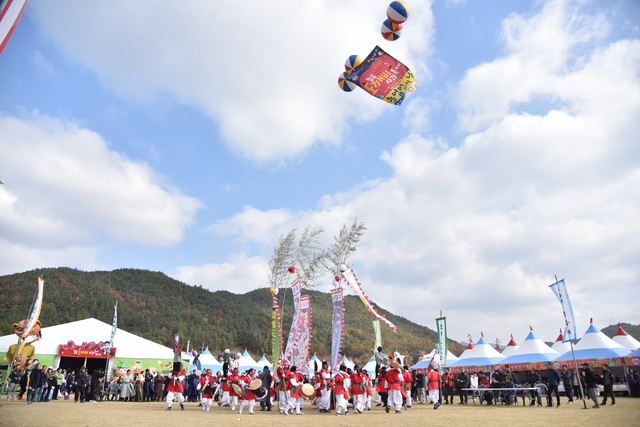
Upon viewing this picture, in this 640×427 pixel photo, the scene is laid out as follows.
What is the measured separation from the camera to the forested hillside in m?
51.7

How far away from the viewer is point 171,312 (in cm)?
6550

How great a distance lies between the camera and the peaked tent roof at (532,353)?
23.0 metres

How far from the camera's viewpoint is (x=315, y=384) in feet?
47.0

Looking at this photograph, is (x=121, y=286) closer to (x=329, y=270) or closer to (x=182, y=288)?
(x=182, y=288)

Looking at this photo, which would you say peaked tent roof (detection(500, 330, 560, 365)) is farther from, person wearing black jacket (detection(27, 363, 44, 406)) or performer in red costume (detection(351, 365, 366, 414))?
person wearing black jacket (detection(27, 363, 44, 406))

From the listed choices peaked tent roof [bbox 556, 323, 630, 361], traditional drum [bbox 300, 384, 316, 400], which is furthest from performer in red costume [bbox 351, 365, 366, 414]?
peaked tent roof [bbox 556, 323, 630, 361]

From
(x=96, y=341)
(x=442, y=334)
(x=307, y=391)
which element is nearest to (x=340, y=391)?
(x=307, y=391)

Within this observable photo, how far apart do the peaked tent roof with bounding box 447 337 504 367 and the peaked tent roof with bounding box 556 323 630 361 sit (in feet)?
12.4

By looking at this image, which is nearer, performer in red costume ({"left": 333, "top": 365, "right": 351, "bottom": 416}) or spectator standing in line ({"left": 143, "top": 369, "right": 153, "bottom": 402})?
performer in red costume ({"left": 333, "top": 365, "right": 351, "bottom": 416})

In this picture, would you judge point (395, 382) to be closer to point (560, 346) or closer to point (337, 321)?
point (337, 321)

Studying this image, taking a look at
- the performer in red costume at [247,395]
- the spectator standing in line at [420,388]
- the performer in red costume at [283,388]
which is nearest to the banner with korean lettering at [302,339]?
the performer in red costume at [283,388]

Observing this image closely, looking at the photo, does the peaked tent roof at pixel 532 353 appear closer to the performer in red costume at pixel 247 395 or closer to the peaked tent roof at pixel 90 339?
the performer in red costume at pixel 247 395

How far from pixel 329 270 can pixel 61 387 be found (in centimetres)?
1415

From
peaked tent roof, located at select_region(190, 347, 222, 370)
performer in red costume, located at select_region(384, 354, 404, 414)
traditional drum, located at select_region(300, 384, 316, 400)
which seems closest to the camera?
performer in red costume, located at select_region(384, 354, 404, 414)
